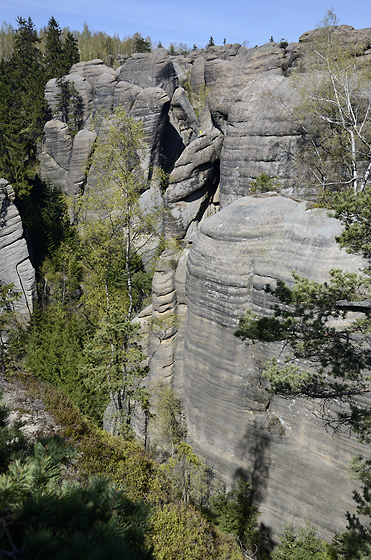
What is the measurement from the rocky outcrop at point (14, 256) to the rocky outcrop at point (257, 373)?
1714cm

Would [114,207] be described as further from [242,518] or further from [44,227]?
[44,227]

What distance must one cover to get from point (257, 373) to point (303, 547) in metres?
5.03

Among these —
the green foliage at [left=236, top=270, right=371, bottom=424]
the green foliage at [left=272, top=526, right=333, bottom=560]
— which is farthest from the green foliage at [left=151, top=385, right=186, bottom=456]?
the green foliage at [left=236, top=270, right=371, bottom=424]

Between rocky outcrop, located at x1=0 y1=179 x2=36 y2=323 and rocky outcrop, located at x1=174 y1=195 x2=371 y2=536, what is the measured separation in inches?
675

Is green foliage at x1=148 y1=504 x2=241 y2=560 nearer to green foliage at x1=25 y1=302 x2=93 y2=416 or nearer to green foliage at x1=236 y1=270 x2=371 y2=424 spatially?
green foliage at x1=236 y1=270 x2=371 y2=424

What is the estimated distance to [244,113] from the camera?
71.7ft

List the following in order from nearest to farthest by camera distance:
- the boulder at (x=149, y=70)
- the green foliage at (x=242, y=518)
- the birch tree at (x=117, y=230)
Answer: the green foliage at (x=242, y=518), the birch tree at (x=117, y=230), the boulder at (x=149, y=70)

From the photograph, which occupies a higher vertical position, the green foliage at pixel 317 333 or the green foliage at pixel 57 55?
the green foliage at pixel 57 55

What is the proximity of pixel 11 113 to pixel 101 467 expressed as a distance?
30710 millimetres

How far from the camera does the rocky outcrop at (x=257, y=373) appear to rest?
10.7 m

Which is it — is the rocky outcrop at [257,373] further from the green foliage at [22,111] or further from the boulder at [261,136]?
the green foliage at [22,111]

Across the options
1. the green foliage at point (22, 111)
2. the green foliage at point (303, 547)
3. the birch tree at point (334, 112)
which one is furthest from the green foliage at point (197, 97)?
the green foliage at point (303, 547)

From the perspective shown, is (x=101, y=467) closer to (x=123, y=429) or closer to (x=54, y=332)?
(x=123, y=429)

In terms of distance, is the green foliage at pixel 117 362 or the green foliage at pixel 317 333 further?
the green foliage at pixel 117 362
